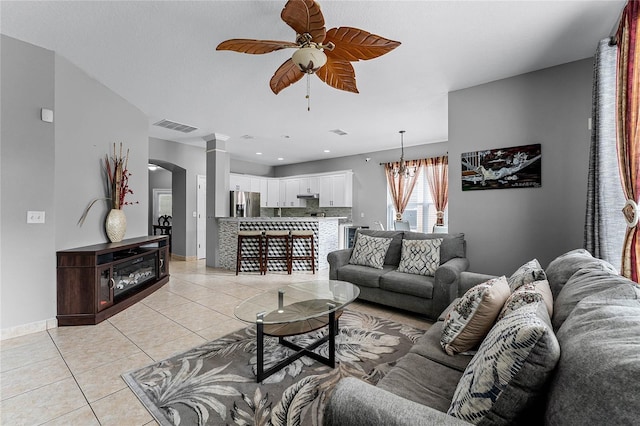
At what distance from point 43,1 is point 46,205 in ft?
6.11

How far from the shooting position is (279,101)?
157 inches

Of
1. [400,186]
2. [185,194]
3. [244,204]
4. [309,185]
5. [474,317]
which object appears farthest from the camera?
[309,185]

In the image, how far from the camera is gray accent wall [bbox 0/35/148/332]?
2627 mm

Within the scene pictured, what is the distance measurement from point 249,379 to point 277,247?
3733 mm

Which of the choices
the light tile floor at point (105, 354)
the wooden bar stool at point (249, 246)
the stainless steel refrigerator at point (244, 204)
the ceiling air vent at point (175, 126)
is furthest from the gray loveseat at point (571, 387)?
the stainless steel refrigerator at point (244, 204)

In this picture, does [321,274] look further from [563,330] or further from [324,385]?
[563,330]

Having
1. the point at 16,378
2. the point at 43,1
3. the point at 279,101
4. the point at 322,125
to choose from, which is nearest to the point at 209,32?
the point at 43,1

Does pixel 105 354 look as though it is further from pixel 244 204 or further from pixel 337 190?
pixel 337 190

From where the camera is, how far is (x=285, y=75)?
2.44m

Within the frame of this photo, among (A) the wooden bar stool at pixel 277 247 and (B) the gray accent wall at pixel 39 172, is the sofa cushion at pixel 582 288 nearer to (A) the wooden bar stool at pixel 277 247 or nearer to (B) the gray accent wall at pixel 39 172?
(B) the gray accent wall at pixel 39 172

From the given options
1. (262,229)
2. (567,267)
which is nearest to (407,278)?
(567,267)

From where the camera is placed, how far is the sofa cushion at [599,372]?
61cm

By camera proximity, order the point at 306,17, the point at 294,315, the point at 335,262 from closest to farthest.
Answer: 1. the point at 306,17
2. the point at 294,315
3. the point at 335,262

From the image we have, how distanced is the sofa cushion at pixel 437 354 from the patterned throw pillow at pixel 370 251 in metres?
1.86
